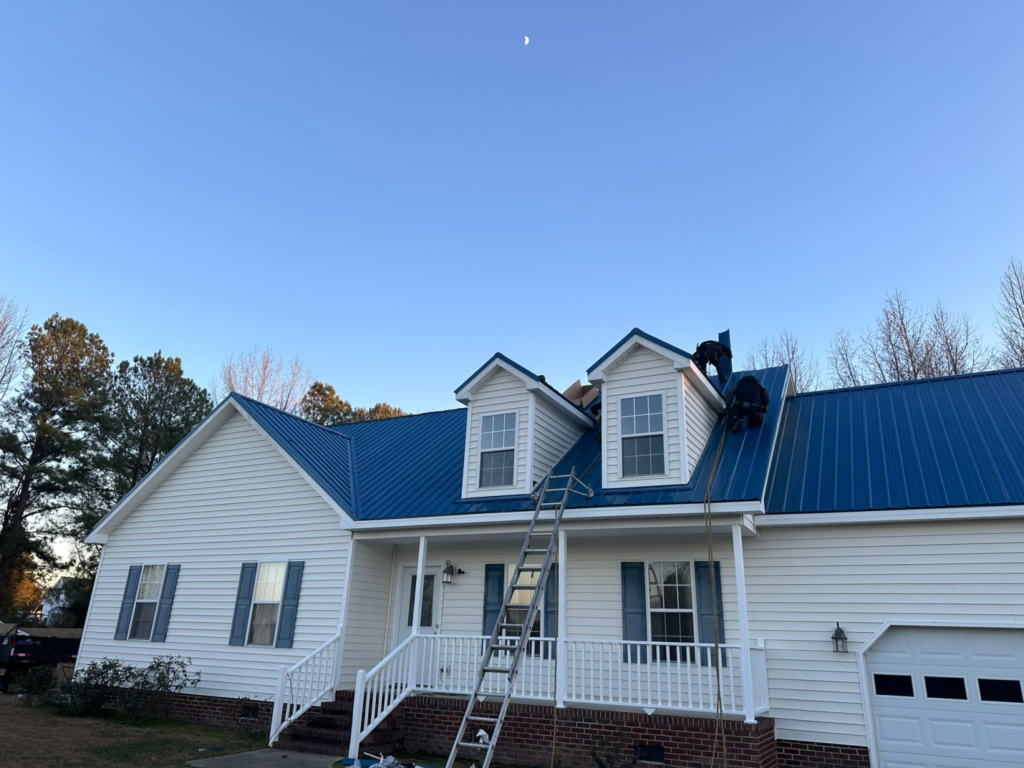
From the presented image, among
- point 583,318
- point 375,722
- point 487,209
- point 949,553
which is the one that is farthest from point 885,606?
point 487,209

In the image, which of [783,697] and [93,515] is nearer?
[783,697]

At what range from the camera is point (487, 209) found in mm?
17172

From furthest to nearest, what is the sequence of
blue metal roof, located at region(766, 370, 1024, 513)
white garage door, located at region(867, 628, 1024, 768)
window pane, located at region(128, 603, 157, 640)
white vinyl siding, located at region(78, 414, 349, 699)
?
window pane, located at region(128, 603, 157, 640), white vinyl siding, located at region(78, 414, 349, 699), blue metal roof, located at region(766, 370, 1024, 513), white garage door, located at region(867, 628, 1024, 768)

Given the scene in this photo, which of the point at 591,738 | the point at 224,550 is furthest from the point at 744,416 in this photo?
the point at 224,550

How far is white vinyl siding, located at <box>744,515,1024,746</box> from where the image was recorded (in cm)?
870

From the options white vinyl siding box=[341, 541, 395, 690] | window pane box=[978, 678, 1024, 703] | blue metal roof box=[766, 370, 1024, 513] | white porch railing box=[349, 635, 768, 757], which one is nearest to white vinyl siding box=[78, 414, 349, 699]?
white vinyl siding box=[341, 541, 395, 690]

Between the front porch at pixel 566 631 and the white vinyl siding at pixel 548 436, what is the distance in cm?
146

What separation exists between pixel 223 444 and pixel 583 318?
29.4ft

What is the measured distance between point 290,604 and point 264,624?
0.77 meters

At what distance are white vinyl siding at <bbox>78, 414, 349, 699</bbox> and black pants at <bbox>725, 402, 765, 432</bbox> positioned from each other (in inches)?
287

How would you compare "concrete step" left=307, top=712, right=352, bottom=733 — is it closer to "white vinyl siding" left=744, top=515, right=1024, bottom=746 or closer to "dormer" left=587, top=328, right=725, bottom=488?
"dormer" left=587, top=328, right=725, bottom=488

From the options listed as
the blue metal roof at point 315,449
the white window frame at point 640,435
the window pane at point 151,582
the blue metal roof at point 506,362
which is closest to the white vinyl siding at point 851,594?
the white window frame at point 640,435

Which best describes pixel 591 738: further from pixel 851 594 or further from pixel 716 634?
pixel 851 594

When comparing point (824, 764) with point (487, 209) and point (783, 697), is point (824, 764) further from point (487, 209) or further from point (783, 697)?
point (487, 209)
